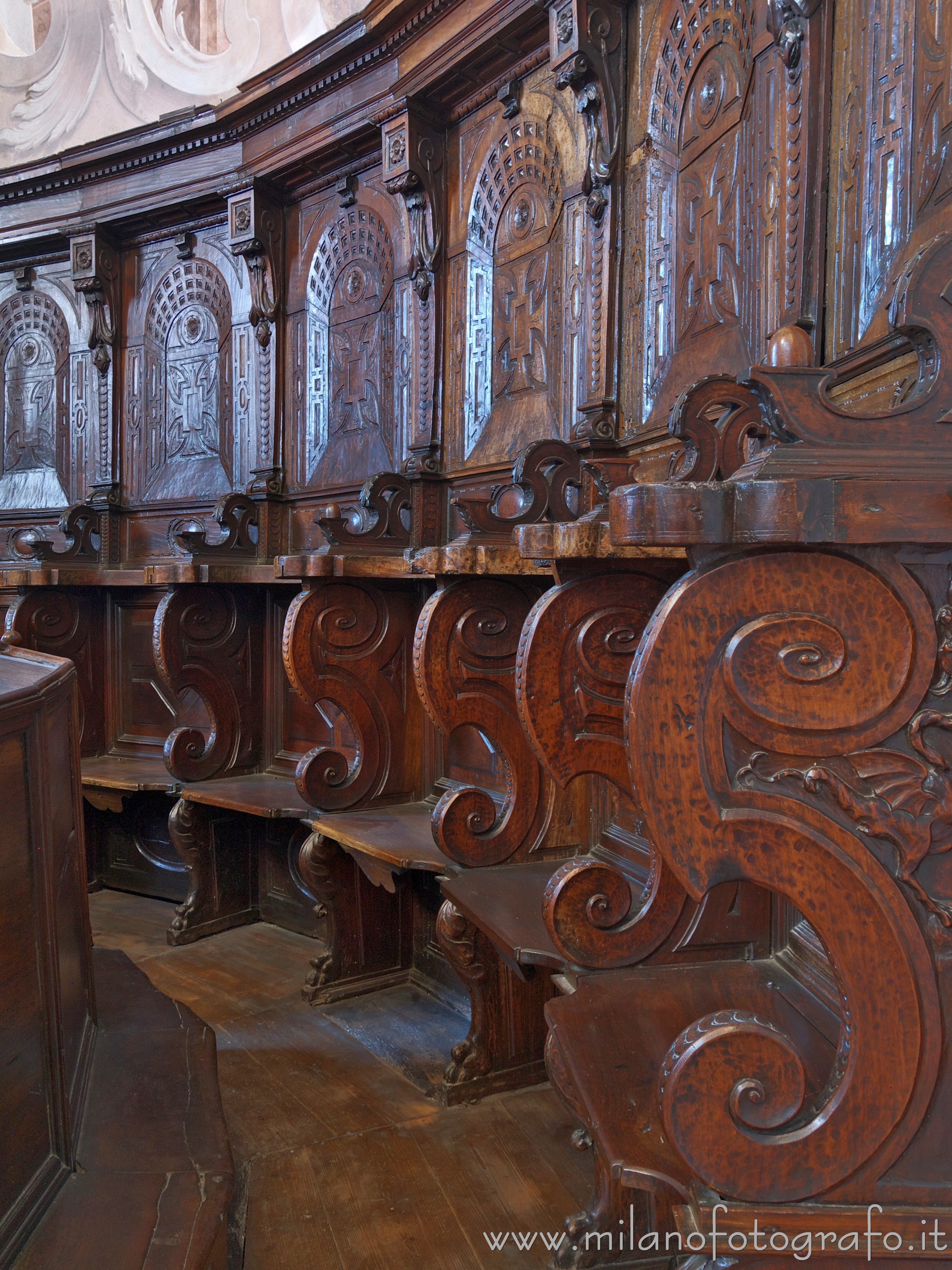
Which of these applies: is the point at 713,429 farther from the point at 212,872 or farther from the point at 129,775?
the point at 129,775

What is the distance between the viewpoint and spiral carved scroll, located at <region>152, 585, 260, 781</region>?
3609mm

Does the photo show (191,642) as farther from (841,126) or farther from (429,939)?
(841,126)

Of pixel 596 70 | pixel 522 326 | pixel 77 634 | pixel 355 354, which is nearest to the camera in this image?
pixel 596 70

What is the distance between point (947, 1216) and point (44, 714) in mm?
1381

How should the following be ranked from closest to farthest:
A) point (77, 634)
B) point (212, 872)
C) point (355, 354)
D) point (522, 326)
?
1. point (522, 326)
2. point (212, 872)
3. point (355, 354)
4. point (77, 634)

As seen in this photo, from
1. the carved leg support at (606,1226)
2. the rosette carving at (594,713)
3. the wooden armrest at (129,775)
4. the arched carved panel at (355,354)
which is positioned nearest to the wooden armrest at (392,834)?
the rosette carving at (594,713)

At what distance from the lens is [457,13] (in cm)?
295

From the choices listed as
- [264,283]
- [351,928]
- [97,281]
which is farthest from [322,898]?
[97,281]

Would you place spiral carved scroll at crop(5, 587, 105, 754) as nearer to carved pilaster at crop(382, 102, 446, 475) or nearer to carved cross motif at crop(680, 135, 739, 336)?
carved pilaster at crop(382, 102, 446, 475)

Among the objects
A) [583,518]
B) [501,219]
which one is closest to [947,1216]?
[583,518]

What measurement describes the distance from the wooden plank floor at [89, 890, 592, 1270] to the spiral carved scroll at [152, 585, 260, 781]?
0.99 m

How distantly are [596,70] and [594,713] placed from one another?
181cm

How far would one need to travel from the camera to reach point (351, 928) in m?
3.06

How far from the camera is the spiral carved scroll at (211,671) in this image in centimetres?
361
